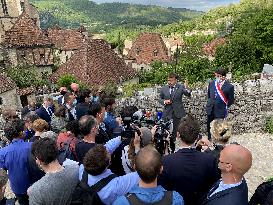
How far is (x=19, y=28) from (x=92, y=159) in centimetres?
3257

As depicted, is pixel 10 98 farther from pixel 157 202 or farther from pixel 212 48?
pixel 157 202

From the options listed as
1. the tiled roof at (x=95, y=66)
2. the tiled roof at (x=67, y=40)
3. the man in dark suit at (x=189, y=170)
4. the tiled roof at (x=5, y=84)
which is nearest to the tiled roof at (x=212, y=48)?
the tiled roof at (x=95, y=66)

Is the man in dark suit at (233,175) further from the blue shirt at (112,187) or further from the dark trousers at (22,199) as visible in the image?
the dark trousers at (22,199)

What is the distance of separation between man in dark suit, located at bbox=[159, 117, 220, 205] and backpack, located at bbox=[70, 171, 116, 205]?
686mm

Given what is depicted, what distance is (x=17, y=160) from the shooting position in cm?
522

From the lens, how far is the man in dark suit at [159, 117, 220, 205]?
4.12 metres

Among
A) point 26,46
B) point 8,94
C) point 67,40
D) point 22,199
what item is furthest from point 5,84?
point 67,40

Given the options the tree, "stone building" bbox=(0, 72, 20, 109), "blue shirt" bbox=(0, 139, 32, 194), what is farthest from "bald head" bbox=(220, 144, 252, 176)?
"stone building" bbox=(0, 72, 20, 109)

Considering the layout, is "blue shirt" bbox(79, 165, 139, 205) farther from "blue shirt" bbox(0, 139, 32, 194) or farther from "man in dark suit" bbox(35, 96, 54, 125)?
"man in dark suit" bbox(35, 96, 54, 125)

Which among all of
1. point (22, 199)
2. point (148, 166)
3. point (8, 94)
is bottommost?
point (8, 94)

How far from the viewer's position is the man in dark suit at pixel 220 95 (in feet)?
27.5

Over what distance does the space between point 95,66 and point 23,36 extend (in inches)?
433

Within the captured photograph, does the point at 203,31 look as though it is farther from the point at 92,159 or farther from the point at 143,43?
the point at 92,159

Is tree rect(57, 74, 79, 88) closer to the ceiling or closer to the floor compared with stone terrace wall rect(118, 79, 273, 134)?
closer to the floor
